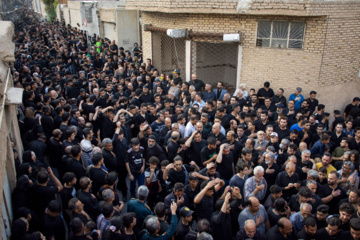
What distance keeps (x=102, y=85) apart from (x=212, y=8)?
4.51 meters

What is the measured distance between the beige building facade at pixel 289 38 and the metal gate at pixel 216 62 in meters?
2.71

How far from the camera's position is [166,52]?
1444 cm

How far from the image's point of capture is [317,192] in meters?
5.25

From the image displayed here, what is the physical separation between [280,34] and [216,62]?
474cm

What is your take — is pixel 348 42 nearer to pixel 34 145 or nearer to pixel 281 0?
pixel 281 0

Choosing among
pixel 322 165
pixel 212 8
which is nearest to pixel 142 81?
pixel 212 8

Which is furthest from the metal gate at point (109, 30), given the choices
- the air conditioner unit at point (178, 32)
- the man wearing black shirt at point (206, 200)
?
the man wearing black shirt at point (206, 200)

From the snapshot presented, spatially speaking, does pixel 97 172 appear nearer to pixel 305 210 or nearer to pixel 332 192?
pixel 305 210

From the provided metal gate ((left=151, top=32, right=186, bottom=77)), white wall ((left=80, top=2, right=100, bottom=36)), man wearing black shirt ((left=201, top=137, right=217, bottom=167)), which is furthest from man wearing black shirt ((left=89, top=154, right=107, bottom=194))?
white wall ((left=80, top=2, right=100, bottom=36))

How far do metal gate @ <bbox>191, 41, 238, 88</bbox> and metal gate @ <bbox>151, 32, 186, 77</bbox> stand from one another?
0.89 meters

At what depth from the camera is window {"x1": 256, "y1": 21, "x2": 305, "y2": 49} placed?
32.8 feet

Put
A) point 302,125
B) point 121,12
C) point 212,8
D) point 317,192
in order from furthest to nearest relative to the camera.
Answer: point 121,12
point 212,8
point 302,125
point 317,192

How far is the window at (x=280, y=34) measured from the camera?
10008 millimetres

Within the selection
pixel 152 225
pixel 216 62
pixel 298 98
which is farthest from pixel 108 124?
pixel 216 62
